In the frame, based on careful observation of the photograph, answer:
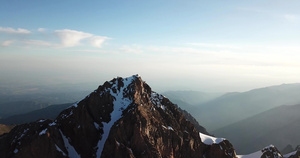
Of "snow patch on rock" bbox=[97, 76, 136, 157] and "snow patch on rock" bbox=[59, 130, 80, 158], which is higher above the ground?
"snow patch on rock" bbox=[97, 76, 136, 157]

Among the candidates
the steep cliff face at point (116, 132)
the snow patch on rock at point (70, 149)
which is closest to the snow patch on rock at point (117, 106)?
the steep cliff face at point (116, 132)

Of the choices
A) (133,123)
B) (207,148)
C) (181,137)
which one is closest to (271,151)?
(207,148)

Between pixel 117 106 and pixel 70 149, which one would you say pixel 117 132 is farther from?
pixel 70 149

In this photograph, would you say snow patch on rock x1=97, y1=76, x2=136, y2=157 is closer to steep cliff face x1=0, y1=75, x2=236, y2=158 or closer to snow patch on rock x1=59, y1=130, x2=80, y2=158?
steep cliff face x1=0, y1=75, x2=236, y2=158

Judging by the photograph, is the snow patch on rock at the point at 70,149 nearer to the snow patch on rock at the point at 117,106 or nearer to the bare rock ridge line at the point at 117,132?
the bare rock ridge line at the point at 117,132

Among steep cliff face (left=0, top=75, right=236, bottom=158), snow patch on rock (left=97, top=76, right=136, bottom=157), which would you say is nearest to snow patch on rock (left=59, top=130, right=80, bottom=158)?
steep cliff face (left=0, top=75, right=236, bottom=158)

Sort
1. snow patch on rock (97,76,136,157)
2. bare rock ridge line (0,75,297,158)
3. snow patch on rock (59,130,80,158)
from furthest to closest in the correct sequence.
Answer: snow patch on rock (97,76,136,157), snow patch on rock (59,130,80,158), bare rock ridge line (0,75,297,158)

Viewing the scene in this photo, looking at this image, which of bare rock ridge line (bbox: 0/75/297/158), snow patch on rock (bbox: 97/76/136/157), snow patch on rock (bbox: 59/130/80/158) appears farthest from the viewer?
snow patch on rock (bbox: 97/76/136/157)
